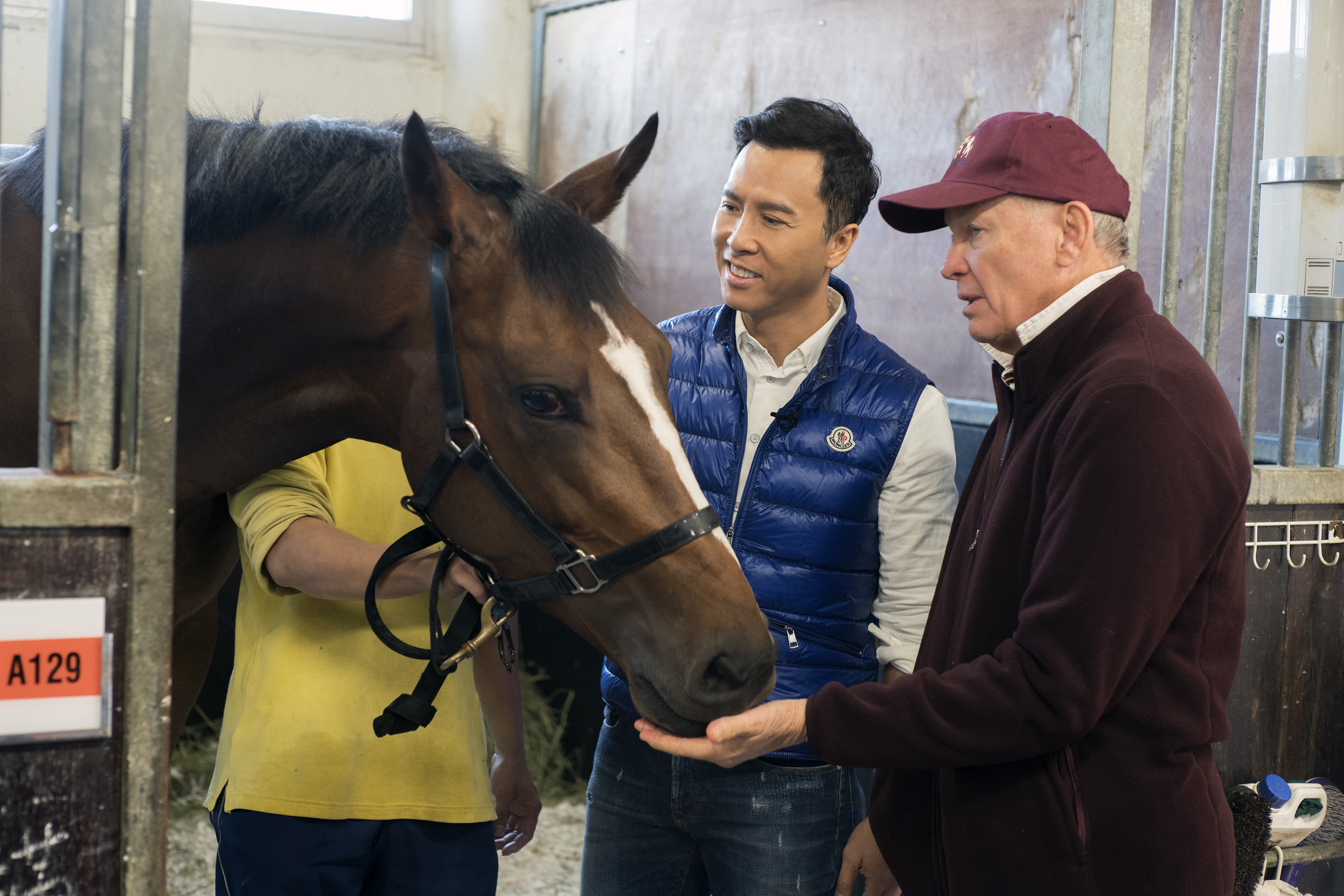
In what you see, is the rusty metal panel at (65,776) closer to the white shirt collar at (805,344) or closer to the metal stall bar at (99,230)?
the metal stall bar at (99,230)

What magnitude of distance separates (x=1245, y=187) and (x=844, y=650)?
56.4 inches

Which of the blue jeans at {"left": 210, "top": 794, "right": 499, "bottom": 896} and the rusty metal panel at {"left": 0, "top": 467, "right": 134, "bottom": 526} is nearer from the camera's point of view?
the rusty metal panel at {"left": 0, "top": 467, "right": 134, "bottom": 526}

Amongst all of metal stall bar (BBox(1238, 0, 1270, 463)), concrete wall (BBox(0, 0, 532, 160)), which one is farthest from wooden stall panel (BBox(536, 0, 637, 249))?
metal stall bar (BBox(1238, 0, 1270, 463))

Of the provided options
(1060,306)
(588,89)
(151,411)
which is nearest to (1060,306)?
(1060,306)

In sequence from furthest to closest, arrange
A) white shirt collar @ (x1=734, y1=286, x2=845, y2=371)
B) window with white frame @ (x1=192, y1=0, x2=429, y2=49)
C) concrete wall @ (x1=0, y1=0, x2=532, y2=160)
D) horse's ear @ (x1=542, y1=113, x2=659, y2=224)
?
window with white frame @ (x1=192, y1=0, x2=429, y2=49)
concrete wall @ (x1=0, y1=0, x2=532, y2=160)
white shirt collar @ (x1=734, y1=286, x2=845, y2=371)
horse's ear @ (x1=542, y1=113, x2=659, y2=224)

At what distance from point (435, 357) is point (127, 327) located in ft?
1.18

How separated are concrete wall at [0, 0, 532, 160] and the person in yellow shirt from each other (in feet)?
8.82

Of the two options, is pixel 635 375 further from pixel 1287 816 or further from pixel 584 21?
pixel 584 21

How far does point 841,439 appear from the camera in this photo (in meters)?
→ 1.42

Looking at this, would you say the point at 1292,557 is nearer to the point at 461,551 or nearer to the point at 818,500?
the point at 818,500

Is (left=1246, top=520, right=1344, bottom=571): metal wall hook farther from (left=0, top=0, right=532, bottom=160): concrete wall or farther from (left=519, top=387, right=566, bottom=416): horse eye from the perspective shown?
(left=0, top=0, right=532, bottom=160): concrete wall

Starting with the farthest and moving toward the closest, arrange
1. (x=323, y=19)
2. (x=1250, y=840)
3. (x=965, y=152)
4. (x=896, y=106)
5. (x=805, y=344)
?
(x=323, y=19) < (x=896, y=106) < (x=1250, y=840) < (x=805, y=344) < (x=965, y=152)

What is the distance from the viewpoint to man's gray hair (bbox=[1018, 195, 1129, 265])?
1150mm

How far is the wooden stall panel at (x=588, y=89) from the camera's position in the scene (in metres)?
4.09
